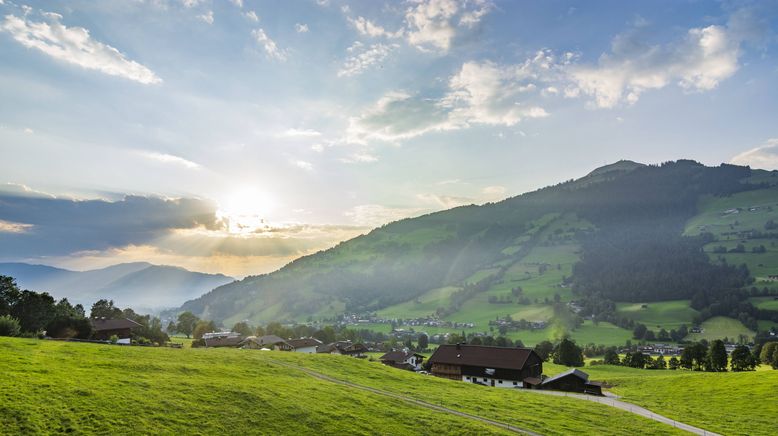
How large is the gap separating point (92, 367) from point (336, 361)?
35980 millimetres

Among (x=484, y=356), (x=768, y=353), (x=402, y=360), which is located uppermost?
(x=768, y=353)

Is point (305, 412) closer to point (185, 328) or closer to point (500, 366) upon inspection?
point (500, 366)

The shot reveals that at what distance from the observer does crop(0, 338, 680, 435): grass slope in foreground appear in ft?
89.8

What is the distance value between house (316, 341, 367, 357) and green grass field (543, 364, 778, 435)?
84.8 meters

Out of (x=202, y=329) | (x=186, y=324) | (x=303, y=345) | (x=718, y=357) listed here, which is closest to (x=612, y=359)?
(x=718, y=357)

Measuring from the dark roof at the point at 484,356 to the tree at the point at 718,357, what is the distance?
6565cm

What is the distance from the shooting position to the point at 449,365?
9506 cm

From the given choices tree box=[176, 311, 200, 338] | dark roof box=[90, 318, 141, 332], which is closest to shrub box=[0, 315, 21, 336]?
dark roof box=[90, 318, 141, 332]

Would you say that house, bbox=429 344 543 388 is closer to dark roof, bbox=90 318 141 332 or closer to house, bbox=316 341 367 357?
house, bbox=316 341 367 357

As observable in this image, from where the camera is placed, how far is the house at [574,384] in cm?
7519

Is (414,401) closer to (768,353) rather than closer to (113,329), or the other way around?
(113,329)

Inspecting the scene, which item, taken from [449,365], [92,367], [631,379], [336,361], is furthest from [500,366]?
[92,367]

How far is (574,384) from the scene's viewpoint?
77.4 meters

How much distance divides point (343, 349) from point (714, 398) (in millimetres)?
108037
